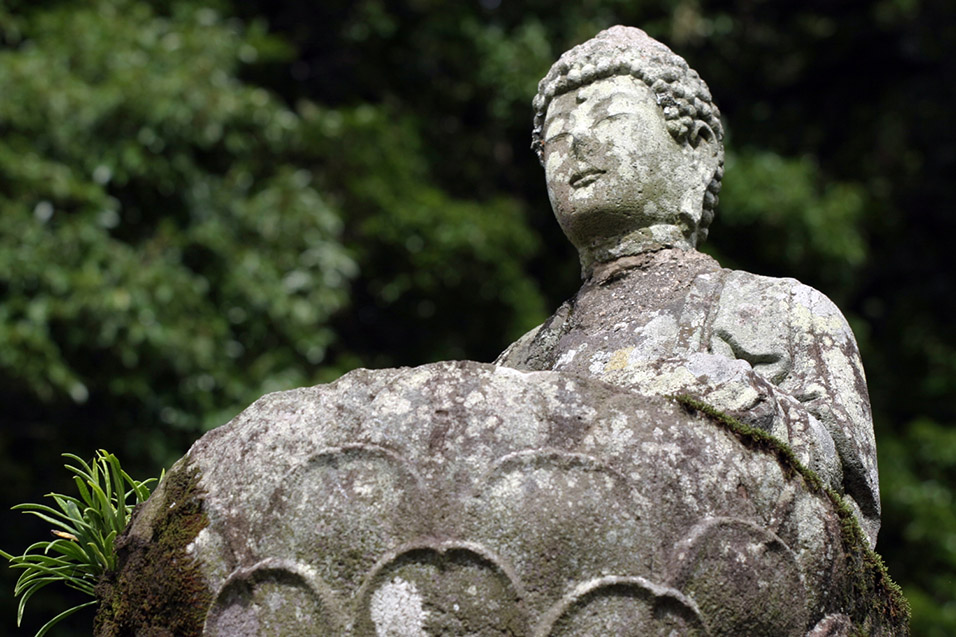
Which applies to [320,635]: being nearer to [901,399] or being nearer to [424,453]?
[424,453]

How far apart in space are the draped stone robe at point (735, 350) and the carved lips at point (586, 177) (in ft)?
0.69

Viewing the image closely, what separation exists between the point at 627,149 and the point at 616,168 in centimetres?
6

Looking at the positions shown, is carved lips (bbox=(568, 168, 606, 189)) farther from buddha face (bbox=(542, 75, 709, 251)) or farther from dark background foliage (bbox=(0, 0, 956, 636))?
dark background foliage (bbox=(0, 0, 956, 636))

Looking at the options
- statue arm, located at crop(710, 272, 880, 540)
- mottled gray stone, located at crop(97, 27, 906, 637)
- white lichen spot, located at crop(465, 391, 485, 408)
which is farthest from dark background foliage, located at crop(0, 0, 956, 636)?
white lichen spot, located at crop(465, 391, 485, 408)

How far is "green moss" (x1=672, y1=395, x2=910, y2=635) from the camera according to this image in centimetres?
265

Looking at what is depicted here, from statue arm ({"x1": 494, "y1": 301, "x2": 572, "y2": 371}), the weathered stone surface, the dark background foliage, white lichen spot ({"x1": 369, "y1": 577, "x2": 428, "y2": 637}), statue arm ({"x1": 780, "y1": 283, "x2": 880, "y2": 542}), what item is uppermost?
the dark background foliage

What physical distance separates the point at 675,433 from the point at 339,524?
623mm

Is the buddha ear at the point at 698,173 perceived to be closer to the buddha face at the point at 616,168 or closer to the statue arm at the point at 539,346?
the buddha face at the point at 616,168

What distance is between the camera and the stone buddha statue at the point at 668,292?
292cm

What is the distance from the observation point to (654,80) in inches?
146

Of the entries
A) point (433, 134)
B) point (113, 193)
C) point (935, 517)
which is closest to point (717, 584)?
A: point (113, 193)

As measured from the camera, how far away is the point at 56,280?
6.48 meters

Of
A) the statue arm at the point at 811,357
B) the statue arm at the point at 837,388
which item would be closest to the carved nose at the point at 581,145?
the statue arm at the point at 811,357

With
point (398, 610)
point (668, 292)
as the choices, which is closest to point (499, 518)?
point (398, 610)
